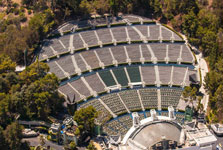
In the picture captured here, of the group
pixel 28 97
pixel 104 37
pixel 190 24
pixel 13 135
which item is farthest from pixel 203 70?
pixel 13 135

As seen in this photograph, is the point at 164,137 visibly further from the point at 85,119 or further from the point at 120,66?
the point at 120,66

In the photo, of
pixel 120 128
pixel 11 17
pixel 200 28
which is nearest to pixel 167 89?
pixel 120 128

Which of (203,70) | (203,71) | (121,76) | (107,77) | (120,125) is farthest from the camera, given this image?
(203,70)

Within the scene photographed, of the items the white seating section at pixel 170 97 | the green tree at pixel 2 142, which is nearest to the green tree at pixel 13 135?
the green tree at pixel 2 142

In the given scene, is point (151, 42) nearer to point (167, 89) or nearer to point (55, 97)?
point (167, 89)

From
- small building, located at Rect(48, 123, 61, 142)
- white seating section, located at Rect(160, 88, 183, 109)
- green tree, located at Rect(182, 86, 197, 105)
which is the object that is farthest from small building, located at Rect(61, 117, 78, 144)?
green tree, located at Rect(182, 86, 197, 105)

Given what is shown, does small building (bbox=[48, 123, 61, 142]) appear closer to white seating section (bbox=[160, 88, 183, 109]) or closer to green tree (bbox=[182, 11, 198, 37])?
white seating section (bbox=[160, 88, 183, 109])

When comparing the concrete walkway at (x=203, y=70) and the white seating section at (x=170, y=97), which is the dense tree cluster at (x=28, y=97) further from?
the concrete walkway at (x=203, y=70)
